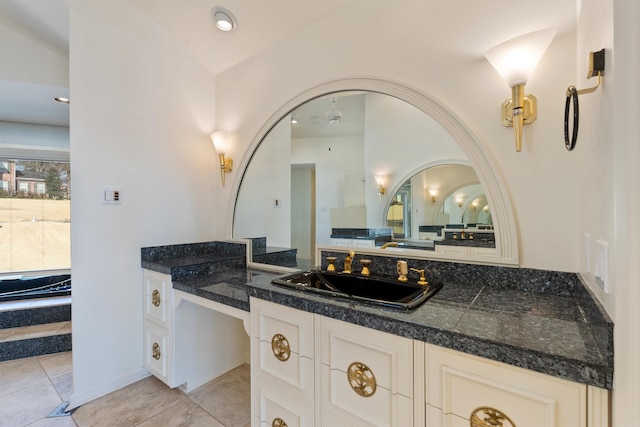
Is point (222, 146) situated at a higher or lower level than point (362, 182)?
higher

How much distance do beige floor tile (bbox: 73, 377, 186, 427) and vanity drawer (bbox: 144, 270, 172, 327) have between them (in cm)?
49

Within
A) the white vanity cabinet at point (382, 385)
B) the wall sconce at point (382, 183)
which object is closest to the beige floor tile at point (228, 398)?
the white vanity cabinet at point (382, 385)

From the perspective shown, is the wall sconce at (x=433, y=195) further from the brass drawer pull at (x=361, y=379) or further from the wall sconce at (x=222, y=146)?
the wall sconce at (x=222, y=146)

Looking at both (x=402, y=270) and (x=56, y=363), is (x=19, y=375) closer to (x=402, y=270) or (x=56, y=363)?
(x=56, y=363)

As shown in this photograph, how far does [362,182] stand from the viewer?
181 centimetres

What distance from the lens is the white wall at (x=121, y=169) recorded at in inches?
73.4

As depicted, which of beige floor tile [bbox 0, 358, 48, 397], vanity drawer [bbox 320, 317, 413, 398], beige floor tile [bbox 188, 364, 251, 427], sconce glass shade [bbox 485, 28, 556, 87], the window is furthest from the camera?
the window

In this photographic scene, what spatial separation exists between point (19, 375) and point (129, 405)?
1.14 metres

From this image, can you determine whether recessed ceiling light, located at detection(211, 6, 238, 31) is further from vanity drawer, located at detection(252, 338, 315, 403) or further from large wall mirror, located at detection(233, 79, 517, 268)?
vanity drawer, located at detection(252, 338, 315, 403)

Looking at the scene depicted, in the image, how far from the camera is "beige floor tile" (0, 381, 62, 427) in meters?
1.72

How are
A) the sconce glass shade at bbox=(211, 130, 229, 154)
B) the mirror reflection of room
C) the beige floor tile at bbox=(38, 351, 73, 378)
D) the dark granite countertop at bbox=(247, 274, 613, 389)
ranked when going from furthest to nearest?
the sconce glass shade at bbox=(211, 130, 229, 154) → the beige floor tile at bbox=(38, 351, 73, 378) → the mirror reflection of room → the dark granite countertop at bbox=(247, 274, 613, 389)

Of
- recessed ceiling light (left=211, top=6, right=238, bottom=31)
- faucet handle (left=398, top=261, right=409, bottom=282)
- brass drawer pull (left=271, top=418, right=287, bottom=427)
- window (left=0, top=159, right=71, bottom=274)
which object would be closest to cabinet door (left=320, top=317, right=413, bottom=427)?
brass drawer pull (left=271, top=418, right=287, bottom=427)

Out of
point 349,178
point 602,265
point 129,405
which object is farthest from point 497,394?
point 129,405

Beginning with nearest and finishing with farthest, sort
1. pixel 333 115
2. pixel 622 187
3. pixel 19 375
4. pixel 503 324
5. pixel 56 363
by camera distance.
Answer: pixel 622 187
pixel 503 324
pixel 333 115
pixel 19 375
pixel 56 363
